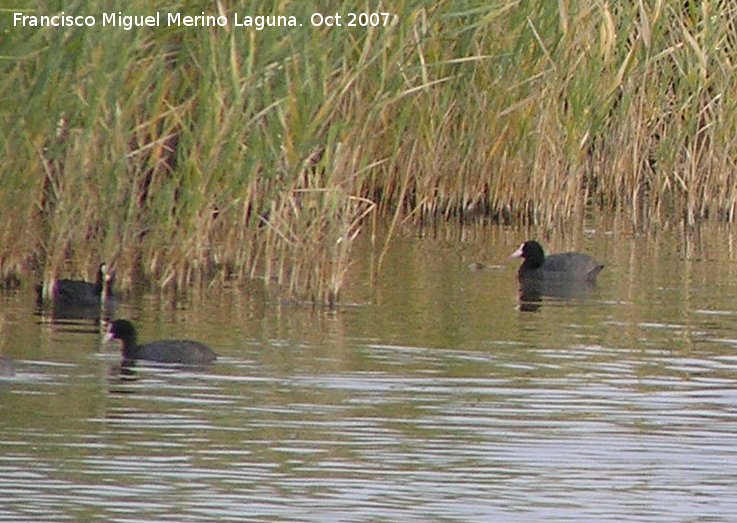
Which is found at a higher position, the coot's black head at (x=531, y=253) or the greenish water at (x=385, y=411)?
the coot's black head at (x=531, y=253)

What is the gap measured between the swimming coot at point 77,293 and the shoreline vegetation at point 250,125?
4.3 inches

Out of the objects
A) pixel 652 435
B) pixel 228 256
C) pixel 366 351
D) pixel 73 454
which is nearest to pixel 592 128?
pixel 228 256

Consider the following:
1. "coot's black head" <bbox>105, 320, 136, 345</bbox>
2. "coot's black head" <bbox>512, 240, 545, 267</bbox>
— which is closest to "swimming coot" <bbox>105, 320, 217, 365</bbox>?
"coot's black head" <bbox>105, 320, 136, 345</bbox>

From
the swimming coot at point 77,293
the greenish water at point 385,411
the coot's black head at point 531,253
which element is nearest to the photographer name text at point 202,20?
the swimming coot at point 77,293

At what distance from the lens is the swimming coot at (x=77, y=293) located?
11.3m

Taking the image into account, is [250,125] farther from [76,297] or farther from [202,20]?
[76,297]

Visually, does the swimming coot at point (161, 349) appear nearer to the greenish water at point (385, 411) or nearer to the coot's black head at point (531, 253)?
the greenish water at point (385, 411)

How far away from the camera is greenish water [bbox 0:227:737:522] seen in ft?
22.8

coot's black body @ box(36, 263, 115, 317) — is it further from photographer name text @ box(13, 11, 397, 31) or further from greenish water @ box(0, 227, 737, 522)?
photographer name text @ box(13, 11, 397, 31)

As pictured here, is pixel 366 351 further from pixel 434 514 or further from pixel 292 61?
pixel 434 514

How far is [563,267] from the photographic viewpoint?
14320mm

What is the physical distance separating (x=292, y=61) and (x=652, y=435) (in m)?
3.90

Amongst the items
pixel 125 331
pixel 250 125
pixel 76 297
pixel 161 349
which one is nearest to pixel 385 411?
pixel 161 349

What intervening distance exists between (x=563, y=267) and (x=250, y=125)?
3.35 meters
